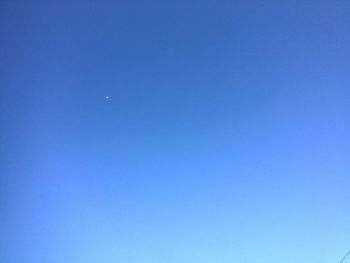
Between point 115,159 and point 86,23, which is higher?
point 86,23

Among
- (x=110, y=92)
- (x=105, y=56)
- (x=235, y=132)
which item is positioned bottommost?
(x=235, y=132)

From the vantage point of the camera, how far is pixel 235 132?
1.29 meters

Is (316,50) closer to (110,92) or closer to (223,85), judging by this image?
(223,85)

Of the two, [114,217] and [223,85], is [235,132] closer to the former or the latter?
[223,85]

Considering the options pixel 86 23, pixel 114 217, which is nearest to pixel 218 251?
pixel 114 217

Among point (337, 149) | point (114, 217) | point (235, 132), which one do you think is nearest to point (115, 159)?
point (114, 217)

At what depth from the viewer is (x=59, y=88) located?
4.32ft

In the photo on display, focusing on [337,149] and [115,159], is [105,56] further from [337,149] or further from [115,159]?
[337,149]

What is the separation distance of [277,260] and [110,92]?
800 millimetres

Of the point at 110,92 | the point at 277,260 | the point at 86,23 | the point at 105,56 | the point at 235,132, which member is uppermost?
the point at 86,23

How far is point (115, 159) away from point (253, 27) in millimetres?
647

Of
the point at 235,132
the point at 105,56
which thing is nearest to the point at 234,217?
the point at 235,132

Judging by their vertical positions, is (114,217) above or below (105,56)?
below

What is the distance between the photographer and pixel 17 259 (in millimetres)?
1309
